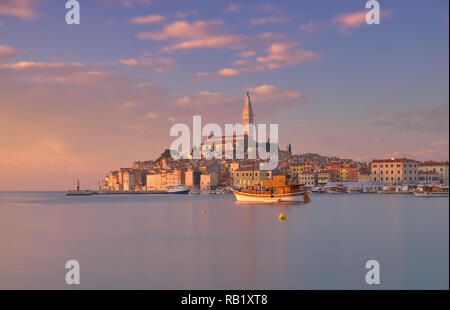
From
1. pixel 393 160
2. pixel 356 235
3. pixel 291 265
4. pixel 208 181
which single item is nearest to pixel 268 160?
pixel 208 181

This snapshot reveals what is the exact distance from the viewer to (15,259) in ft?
80.9

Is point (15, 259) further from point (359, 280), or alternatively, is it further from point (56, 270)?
point (359, 280)

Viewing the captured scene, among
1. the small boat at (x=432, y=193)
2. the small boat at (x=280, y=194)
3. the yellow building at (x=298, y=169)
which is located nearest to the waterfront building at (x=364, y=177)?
the yellow building at (x=298, y=169)

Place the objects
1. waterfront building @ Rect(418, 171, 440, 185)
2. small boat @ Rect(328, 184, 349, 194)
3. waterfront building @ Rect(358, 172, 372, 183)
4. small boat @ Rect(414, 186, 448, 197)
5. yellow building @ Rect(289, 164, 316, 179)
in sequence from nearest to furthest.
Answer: small boat @ Rect(414, 186, 448, 197)
small boat @ Rect(328, 184, 349, 194)
waterfront building @ Rect(418, 171, 440, 185)
waterfront building @ Rect(358, 172, 372, 183)
yellow building @ Rect(289, 164, 316, 179)

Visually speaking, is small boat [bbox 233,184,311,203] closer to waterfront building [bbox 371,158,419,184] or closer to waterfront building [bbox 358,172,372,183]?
waterfront building [bbox 371,158,419,184]

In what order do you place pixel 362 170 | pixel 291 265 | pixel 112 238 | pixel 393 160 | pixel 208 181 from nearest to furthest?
1. pixel 291 265
2. pixel 112 238
3. pixel 393 160
4. pixel 362 170
5. pixel 208 181

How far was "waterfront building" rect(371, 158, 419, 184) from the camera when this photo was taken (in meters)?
146

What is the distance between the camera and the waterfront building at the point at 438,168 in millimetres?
150250

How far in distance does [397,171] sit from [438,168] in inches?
617

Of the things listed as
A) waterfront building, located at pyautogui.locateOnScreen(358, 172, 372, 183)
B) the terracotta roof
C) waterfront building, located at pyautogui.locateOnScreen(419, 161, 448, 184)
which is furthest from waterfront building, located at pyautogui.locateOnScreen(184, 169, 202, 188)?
waterfront building, located at pyautogui.locateOnScreen(419, 161, 448, 184)

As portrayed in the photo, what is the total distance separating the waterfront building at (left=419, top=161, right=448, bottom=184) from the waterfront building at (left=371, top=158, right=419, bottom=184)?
8.94 m

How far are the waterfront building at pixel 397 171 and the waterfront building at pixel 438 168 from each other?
8944 mm

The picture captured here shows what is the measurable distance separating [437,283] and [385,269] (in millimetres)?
3127
